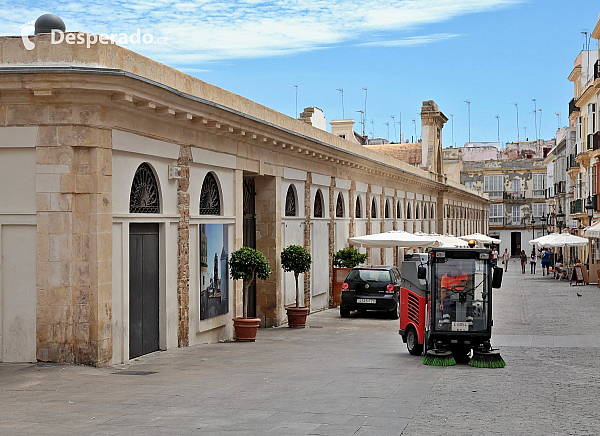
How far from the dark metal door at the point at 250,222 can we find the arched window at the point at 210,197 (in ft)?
10.2

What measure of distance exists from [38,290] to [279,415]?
4.99 m

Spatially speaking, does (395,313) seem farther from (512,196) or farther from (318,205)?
(512,196)

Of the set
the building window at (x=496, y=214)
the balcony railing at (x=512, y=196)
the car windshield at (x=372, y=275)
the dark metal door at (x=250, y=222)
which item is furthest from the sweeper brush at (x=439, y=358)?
the building window at (x=496, y=214)

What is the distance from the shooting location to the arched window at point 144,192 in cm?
1348

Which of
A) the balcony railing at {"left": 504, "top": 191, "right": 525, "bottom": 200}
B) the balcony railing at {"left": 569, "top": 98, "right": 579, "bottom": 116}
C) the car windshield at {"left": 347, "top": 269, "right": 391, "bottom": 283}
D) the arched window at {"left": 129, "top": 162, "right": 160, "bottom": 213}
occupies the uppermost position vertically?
the balcony railing at {"left": 569, "top": 98, "right": 579, "bottom": 116}

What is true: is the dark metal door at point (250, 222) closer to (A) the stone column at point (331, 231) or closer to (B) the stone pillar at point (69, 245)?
(A) the stone column at point (331, 231)

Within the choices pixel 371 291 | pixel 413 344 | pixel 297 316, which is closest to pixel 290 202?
pixel 371 291

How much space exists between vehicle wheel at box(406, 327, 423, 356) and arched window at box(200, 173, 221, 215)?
188 inches

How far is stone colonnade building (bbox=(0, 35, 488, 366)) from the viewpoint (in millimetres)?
11922

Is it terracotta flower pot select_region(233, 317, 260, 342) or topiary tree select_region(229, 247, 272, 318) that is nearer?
topiary tree select_region(229, 247, 272, 318)

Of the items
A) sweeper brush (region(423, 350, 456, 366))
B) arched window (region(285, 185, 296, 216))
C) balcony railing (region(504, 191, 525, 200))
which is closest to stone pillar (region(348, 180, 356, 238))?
arched window (region(285, 185, 296, 216))

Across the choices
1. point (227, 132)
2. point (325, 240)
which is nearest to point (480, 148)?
point (325, 240)

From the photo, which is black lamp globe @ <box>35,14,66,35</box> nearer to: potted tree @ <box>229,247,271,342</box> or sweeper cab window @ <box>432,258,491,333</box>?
potted tree @ <box>229,247,271,342</box>

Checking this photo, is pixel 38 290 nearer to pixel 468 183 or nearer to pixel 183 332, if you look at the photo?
pixel 183 332
